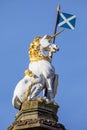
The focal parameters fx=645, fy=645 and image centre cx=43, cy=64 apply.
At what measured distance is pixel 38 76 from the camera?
28781 millimetres

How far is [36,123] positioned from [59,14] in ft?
24.7

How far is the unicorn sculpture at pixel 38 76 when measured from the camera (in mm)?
28359

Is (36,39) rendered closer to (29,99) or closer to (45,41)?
(45,41)

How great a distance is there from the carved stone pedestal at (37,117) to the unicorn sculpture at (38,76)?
1.87 ft

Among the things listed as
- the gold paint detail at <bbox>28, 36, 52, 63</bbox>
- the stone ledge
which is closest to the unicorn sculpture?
the gold paint detail at <bbox>28, 36, 52, 63</bbox>

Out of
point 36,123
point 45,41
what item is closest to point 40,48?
point 45,41

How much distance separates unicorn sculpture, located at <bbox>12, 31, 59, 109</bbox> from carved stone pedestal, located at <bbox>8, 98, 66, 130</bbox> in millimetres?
570

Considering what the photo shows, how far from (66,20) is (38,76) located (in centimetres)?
455

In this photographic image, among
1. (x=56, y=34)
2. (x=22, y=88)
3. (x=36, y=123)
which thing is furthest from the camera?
(x=56, y=34)

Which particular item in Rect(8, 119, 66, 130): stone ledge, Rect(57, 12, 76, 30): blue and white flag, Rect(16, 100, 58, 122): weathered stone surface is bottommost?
Rect(8, 119, 66, 130): stone ledge

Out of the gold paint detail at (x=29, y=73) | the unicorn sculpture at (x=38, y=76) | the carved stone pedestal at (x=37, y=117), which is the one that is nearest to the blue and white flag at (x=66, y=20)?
the unicorn sculpture at (x=38, y=76)

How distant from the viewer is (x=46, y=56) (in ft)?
96.8

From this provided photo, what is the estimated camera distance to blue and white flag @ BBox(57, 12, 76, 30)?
31956mm

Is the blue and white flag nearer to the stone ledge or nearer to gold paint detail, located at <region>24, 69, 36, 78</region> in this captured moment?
gold paint detail, located at <region>24, 69, 36, 78</region>
